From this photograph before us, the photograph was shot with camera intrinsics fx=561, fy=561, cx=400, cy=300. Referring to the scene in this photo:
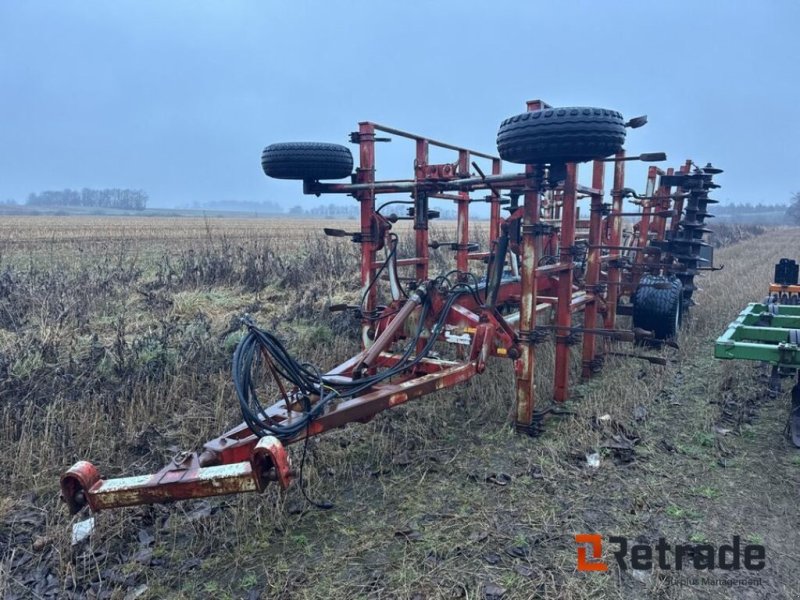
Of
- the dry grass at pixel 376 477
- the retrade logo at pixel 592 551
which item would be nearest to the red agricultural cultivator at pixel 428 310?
the dry grass at pixel 376 477

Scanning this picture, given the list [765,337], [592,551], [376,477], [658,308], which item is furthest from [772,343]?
[376,477]

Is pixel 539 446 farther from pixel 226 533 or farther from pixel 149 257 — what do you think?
pixel 149 257

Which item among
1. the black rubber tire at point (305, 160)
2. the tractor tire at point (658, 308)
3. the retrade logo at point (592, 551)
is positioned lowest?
the retrade logo at point (592, 551)

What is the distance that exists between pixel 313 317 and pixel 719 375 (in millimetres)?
4598

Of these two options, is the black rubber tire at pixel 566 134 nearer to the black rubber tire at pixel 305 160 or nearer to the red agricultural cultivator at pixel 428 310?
the red agricultural cultivator at pixel 428 310

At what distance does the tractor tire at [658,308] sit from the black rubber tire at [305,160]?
13.7 feet

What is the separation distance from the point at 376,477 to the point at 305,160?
8.66 ft

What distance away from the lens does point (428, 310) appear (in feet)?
14.7

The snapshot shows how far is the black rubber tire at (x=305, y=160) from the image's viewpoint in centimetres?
474

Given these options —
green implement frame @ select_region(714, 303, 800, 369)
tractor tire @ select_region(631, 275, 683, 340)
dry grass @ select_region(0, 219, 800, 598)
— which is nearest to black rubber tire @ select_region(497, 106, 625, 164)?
green implement frame @ select_region(714, 303, 800, 369)

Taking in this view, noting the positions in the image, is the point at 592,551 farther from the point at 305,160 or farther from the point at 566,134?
the point at 305,160

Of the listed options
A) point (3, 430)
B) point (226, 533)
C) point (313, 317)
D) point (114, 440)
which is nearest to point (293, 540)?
point (226, 533)

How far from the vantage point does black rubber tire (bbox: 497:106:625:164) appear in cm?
358

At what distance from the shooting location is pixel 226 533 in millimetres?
3139
